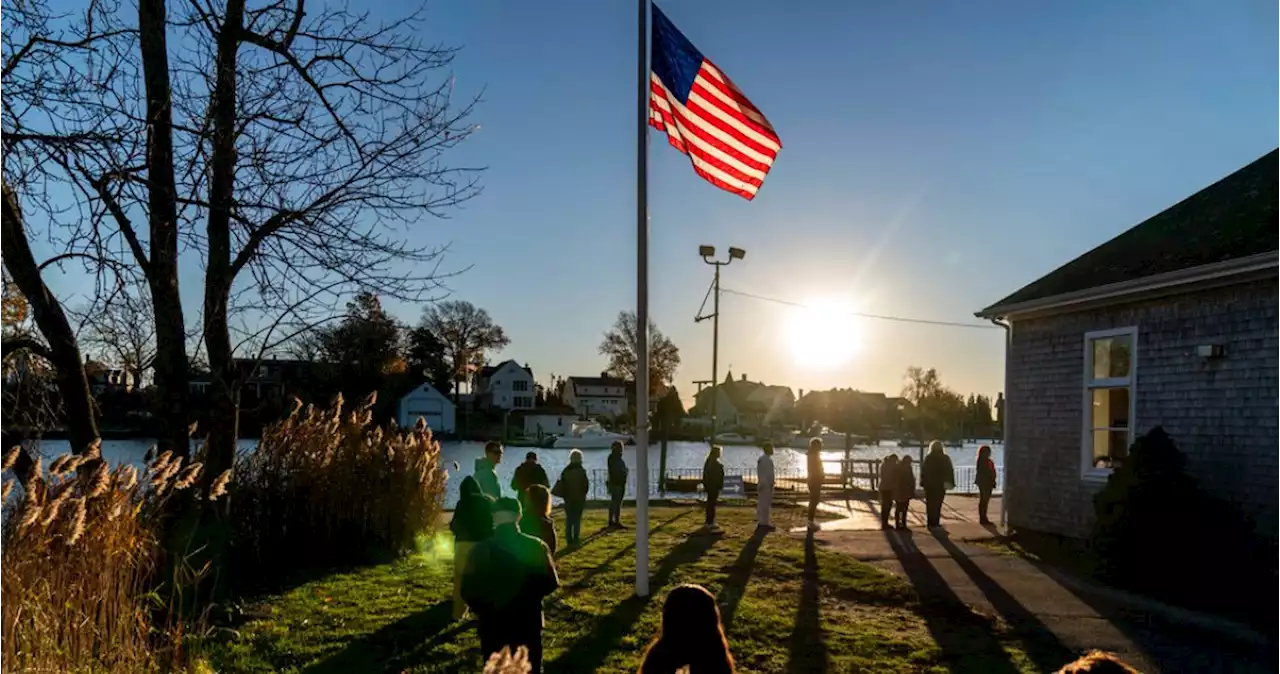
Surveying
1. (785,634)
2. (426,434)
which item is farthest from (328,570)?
(785,634)

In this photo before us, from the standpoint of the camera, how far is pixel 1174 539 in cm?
1072

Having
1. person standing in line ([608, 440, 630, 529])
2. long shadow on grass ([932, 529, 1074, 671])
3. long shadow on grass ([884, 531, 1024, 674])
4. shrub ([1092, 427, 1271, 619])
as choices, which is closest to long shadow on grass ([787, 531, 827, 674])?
long shadow on grass ([884, 531, 1024, 674])

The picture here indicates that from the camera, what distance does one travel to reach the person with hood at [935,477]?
16.5 metres

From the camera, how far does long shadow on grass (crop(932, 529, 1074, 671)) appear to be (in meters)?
7.60

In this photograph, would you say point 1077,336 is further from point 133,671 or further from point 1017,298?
point 133,671

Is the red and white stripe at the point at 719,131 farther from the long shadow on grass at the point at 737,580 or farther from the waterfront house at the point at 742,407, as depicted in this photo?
the waterfront house at the point at 742,407

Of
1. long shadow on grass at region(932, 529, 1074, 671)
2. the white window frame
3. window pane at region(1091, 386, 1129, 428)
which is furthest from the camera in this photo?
window pane at region(1091, 386, 1129, 428)

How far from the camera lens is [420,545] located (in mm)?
12758

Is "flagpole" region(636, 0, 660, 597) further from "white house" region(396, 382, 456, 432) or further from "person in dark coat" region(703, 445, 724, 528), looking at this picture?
"white house" region(396, 382, 456, 432)

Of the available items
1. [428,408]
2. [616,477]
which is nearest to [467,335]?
[428,408]

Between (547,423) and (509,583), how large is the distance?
9069cm

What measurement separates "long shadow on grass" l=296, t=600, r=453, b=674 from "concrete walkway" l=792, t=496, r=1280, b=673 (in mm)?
4647

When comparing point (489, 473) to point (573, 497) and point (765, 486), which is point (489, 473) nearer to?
point (573, 497)

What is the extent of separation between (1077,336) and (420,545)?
10.6 meters
